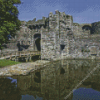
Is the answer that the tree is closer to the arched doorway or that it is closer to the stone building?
the stone building

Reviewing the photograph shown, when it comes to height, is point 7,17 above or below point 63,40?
above

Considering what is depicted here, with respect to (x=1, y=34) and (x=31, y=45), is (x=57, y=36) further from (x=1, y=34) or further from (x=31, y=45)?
(x=31, y=45)

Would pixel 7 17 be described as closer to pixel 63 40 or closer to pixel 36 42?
pixel 63 40

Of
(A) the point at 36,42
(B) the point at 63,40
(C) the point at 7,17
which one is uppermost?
(C) the point at 7,17

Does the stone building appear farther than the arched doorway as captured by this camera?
No

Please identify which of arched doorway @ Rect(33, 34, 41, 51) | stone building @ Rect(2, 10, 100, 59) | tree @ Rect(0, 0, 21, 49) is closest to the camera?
tree @ Rect(0, 0, 21, 49)

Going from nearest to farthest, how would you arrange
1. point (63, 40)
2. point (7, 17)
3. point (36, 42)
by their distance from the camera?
point (7, 17)
point (63, 40)
point (36, 42)

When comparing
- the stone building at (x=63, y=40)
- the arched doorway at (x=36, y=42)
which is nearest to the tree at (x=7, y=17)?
the stone building at (x=63, y=40)

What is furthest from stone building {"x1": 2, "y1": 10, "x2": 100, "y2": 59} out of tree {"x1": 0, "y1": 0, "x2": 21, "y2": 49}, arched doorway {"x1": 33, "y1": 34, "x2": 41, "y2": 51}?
arched doorway {"x1": 33, "y1": 34, "x2": 41, "y2": 51}

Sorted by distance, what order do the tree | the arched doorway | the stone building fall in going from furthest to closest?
1. the arched doorway
2. the stone building
3. the tree

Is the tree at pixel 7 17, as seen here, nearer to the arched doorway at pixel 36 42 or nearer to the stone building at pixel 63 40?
the stone building at pixel 63 40

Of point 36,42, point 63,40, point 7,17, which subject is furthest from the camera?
point 36,42

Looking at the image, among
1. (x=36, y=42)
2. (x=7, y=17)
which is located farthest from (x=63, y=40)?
(x=36, y=42)

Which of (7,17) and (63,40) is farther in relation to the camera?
(63,40)
